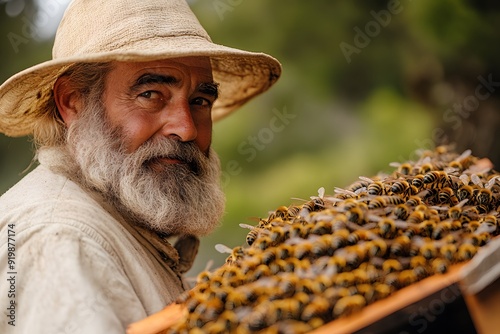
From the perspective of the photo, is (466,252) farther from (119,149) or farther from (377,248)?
(119,149)

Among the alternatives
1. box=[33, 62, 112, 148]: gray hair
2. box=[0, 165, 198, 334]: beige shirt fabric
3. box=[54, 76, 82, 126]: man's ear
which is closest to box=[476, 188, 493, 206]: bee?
box=[0, 165, 198, 334]: beige shirt fabric

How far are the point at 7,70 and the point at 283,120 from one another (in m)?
3.38

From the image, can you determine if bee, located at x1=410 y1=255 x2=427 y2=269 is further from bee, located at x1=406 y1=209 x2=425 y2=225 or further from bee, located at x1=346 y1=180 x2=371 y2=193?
bee, located at x1=346 y1=180 x2=371 y2=193

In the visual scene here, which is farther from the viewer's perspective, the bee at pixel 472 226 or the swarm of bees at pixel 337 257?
the bee at pixel 472 226

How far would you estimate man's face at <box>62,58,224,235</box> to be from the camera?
8.66ft

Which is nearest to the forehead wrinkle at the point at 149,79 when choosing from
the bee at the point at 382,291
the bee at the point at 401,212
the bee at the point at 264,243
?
the bee at the point at 264,243

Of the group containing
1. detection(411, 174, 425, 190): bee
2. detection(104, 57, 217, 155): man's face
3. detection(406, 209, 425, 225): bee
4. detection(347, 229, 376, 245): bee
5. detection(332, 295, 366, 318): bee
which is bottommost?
detection(332, 295, 366, 318): bee

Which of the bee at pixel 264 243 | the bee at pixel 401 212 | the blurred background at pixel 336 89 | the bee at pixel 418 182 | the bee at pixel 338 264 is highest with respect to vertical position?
the blurred background at pixel 336 89

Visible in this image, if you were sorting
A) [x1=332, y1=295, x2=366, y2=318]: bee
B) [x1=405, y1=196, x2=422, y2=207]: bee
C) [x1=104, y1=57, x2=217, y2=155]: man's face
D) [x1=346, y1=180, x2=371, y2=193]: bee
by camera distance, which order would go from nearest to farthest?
[x1=332, y1=295, x2=366, y2=318]: bee, [x1=405, y1=196, x2=422, y2=207]: bee, [x1=346, y1=180, x2=371, y2=193]: bee, [x1=104, y1=57, x2=217, y2=155]: man's face

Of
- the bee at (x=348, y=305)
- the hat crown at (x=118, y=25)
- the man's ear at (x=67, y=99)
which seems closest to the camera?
the bee at (x=348, y=305)

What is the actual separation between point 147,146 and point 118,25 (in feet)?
1.91

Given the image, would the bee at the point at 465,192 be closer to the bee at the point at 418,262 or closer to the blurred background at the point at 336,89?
the bee at the point at 418,262

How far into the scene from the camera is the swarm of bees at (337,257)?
1.59 meters

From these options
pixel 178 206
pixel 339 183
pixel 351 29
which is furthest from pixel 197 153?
pixel 351 29
